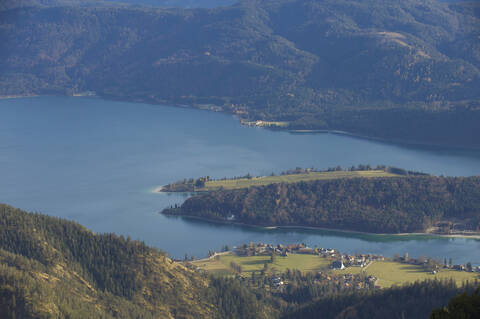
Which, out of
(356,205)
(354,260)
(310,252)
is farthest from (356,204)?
(354,260)

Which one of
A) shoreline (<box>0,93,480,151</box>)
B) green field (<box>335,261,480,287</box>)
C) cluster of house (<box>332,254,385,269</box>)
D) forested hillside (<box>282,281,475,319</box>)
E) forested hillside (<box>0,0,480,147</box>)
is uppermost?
forested hillside (<box>0,0,480,147</box>)

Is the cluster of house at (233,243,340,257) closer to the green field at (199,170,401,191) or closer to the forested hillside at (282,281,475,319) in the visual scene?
the forested hillside at (282,281,475,319)

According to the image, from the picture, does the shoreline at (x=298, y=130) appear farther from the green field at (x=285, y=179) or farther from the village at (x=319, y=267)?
the village at (x=319, y=267)

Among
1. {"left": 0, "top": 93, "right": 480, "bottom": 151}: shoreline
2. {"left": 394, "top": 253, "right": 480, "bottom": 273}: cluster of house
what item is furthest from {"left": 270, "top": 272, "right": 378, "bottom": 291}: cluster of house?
{"left": 0, "top": 93, "right": 480, "bottom": 151}: shoreline

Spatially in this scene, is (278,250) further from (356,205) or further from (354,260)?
(356,205)

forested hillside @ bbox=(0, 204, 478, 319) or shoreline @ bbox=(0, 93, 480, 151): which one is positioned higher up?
shoreline @ bbox=(0, 93, 480, 151)

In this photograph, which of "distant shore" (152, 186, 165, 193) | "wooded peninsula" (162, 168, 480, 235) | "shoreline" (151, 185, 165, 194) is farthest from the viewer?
"distant shore" (152, 186, 165, 193)
